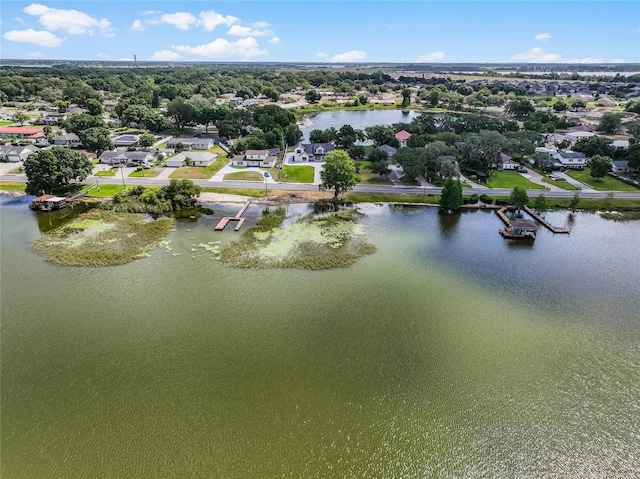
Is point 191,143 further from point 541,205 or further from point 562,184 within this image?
point 562,184

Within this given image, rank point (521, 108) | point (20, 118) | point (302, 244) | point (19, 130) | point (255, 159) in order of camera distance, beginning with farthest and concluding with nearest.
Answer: point (521, 108)
point (20, 118)
point (19, 130)
point (255, 159)
point (302, 244)

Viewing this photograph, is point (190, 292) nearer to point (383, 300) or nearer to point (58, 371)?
point (58, 371)

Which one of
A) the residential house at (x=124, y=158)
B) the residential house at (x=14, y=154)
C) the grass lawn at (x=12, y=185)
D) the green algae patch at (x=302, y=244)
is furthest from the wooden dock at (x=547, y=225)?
the residential house at (x=14, y=154)

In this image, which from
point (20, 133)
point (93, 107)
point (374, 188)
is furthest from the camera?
point (93, 107)

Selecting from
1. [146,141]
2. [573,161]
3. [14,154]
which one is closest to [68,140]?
[14,154]

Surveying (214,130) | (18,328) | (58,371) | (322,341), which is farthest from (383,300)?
(214,130)

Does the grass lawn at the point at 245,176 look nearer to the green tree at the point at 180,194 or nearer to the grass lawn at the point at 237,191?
the grass lawn at the point at 237,191
